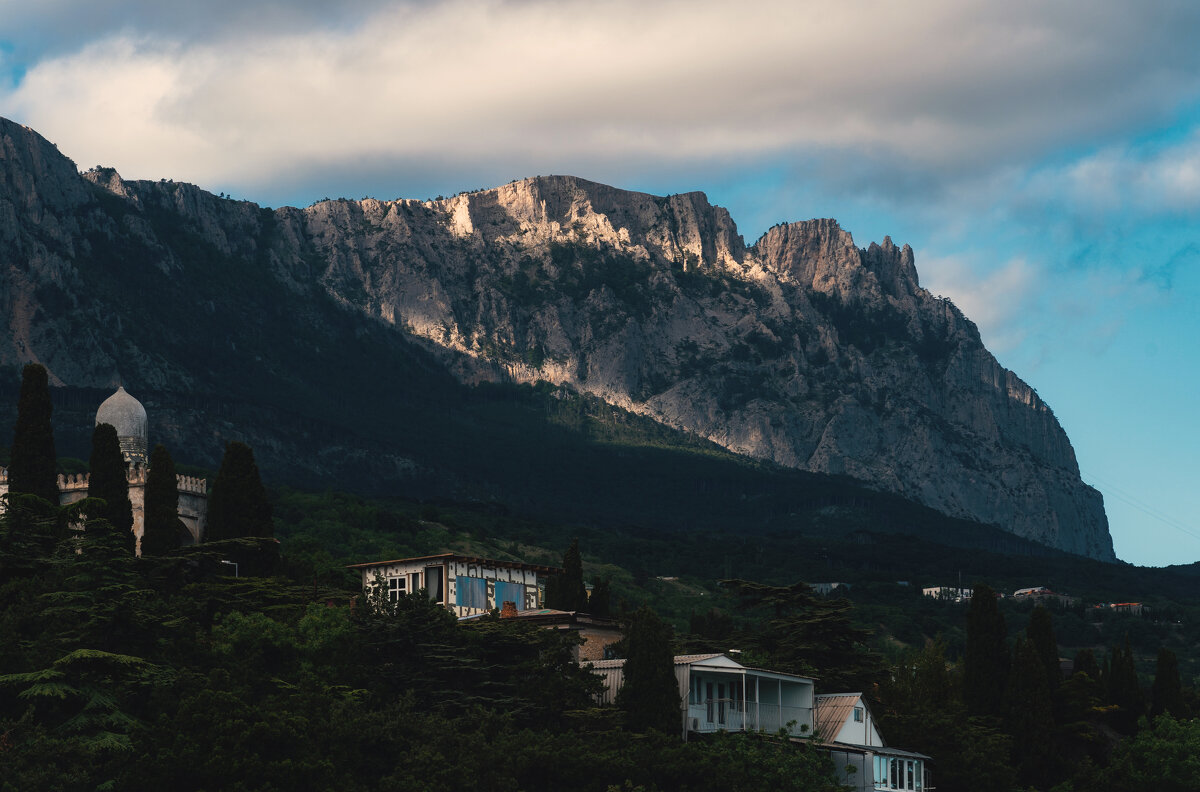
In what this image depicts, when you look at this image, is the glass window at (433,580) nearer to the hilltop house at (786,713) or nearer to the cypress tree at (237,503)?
the cypress tree at (237,503)

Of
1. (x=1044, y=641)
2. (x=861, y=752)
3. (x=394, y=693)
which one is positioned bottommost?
(x=861, y=752)

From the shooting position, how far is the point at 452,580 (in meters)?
94.9

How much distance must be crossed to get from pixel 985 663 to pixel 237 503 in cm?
4792

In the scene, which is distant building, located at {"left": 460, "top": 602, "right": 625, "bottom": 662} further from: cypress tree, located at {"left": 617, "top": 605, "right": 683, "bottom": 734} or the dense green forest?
cypress tree, located at {"left": 617, "top": 605, "right": 683, "bottom": 734}

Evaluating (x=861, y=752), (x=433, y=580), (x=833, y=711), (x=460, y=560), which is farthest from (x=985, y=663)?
(x=433, y=580)

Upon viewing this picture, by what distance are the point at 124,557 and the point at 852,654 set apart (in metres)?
42.7

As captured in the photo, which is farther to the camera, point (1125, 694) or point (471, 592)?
point (1125, 694)

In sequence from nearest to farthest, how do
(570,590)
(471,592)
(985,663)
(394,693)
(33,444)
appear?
(394,693)
(985,663)
(471,592)
(570,590)
(33,444)

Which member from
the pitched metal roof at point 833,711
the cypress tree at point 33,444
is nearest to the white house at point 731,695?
the pitched metal roof at point 833,711

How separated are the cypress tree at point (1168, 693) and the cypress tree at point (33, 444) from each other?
73.4m

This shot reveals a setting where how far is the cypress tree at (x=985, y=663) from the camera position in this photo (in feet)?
306

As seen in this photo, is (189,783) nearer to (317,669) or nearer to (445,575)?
(317,669)

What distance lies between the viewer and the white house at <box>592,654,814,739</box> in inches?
3093

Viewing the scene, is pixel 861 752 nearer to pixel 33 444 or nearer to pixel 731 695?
pixel 731 695
